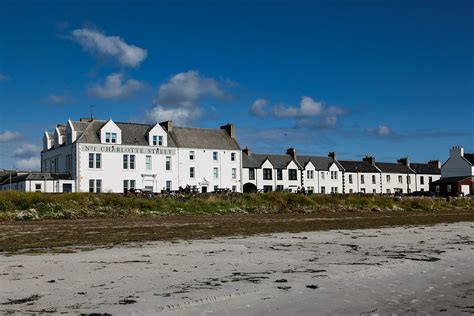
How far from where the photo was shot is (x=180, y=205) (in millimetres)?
44688

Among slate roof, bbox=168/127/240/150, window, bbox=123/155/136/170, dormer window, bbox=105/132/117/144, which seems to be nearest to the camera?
dormer window, bbox=105/132/117/144

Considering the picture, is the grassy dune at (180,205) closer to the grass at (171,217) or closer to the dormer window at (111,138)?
the grass at (171,217)

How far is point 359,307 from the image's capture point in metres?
9.20

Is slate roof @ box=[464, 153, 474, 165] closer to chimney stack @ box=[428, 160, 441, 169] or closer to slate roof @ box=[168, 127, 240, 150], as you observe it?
chimney stack @ box=[428, 160, 441, 169]

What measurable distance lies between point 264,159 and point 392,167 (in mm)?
31859

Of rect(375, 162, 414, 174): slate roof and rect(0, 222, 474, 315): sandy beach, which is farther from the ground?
rect(375, 162, 414, 174): slate roof

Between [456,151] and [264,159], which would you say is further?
[456,151]

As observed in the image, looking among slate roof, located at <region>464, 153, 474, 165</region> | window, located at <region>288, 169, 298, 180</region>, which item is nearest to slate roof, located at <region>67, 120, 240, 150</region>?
window, located at <region>288, 169, 298, 180</region>

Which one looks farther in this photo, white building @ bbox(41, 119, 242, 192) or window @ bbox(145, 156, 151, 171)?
window @ bbox(145, 156, 151, 171)

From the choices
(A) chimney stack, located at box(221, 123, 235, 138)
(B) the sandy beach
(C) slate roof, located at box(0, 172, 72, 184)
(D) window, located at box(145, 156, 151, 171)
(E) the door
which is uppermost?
(A) chimney stack, located at box(221, 123, 235, 138)

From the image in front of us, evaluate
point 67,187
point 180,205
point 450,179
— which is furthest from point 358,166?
point 180,205

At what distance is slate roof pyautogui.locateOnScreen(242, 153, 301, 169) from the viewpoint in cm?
8488

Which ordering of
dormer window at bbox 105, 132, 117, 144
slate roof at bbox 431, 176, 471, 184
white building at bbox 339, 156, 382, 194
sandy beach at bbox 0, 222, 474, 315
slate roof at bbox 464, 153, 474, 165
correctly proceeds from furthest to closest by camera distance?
slate roof at bbox 464, 153, 474, 165
white building at bbox 339, 156, 382, 194
slate roof at bbox 431, 176, 471, 184
dormer window at bbox 105, 132, 117, 144
sandy beach at bbox 0, 222, 474, 315

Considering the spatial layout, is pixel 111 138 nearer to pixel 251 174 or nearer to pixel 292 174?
pixel 251 174
